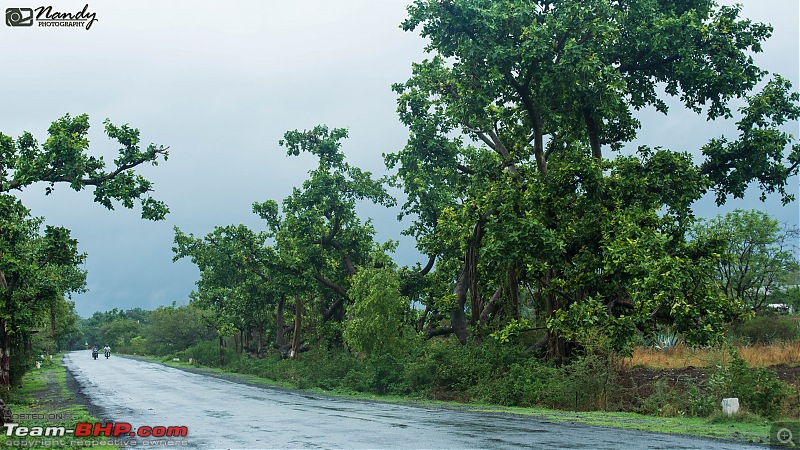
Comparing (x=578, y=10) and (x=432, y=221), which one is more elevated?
(x=578, y=10)

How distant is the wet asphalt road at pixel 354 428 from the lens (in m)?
13.1

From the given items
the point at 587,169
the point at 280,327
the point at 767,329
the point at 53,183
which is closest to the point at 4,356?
the point at 53,183

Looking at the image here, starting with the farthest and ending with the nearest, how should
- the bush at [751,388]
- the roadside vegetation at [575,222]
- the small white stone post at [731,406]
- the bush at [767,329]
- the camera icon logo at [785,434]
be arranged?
the bush at [767,329], the roadside vegetation at [575,222], the bush at [751,388], the small white stone post at [731,406], the camera icon logo at [785,434]

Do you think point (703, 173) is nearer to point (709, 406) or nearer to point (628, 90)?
point (628, 90)

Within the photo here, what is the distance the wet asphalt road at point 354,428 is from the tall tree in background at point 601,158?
23.4 feet

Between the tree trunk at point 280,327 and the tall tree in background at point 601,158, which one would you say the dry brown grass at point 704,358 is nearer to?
the tall tree in background at point 601,158

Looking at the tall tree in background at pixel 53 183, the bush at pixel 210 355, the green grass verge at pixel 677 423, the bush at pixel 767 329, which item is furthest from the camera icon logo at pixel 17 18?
the bush at pixel 210 355

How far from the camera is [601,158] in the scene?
28.5 metres

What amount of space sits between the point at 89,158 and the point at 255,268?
2647cm

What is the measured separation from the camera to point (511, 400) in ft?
82.5

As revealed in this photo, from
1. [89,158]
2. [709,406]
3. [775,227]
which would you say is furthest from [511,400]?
[775,227]

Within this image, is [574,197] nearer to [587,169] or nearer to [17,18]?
[587,169]

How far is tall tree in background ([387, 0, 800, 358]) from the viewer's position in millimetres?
24422

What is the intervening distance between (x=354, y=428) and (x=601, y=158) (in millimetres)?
16627
